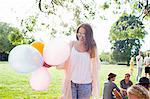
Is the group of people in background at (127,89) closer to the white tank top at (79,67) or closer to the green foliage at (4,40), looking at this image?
the white tank top at (79,67)

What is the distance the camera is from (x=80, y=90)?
527 cm

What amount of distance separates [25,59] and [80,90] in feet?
2.77

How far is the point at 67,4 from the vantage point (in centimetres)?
1280

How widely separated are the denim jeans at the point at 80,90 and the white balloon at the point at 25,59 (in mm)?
564

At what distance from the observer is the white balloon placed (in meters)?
5.12

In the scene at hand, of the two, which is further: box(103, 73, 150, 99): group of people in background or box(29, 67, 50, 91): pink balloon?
box(29, 67, 50, 91): pink balloon

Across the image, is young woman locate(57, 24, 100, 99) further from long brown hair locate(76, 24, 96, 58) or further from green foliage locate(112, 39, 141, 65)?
green foliage locate(112, 39, 141, 65)

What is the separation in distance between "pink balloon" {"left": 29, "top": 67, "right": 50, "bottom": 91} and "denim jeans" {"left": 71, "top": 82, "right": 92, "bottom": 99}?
415mm

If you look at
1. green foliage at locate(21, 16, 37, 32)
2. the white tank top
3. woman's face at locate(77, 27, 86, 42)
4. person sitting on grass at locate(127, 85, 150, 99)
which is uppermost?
green foliage at locate(21, 16, 37, 32)

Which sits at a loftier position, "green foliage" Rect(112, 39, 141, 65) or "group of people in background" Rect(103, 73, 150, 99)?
"green foliage" Rect(112, 39, 141, 65)

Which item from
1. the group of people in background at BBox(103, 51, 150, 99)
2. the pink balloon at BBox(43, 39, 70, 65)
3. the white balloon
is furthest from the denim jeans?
the group of people in background at BBox(103, 51, 150, 99)

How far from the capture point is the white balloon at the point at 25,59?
512cm

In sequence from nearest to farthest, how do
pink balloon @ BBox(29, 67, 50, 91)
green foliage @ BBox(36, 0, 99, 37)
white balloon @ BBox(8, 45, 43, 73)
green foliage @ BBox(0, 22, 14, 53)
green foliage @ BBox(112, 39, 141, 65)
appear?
white balloon @ BBox(8, 45, 43, 73) < pink balloon @ BBox(29, 67, 50, 91) < green foliage @ BBox(36, 0, 99, 37) < green foliage @ BBox(0, 22, 14, 53) < green foliage @ BBox(112, 39, 141, 65)

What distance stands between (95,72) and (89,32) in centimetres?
55
